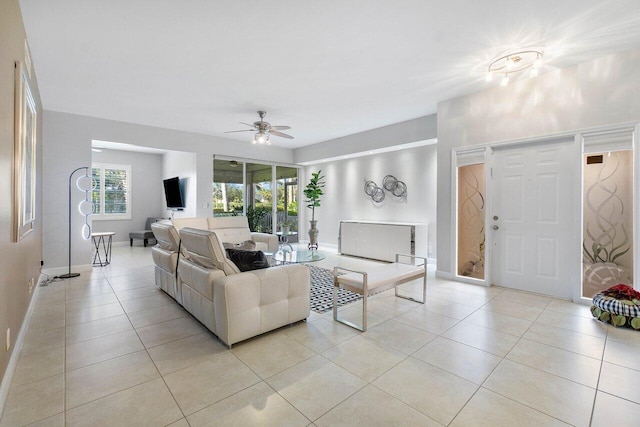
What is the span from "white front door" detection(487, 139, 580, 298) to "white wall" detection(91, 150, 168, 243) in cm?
887

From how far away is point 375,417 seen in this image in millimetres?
1712

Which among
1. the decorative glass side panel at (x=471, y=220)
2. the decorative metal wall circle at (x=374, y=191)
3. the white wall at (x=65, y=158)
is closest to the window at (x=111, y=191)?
the white wall at (x=65, y=158)

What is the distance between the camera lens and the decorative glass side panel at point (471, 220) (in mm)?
4480

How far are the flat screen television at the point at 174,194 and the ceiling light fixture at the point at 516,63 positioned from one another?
7.08 metres

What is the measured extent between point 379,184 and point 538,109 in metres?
3.52

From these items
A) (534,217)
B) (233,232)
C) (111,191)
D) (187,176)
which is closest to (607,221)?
(534,217)

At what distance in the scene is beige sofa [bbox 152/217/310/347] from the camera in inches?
97.7

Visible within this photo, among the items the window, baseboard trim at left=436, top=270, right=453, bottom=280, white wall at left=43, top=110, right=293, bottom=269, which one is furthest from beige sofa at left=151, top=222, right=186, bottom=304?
the window

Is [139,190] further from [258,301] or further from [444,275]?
[444,275]

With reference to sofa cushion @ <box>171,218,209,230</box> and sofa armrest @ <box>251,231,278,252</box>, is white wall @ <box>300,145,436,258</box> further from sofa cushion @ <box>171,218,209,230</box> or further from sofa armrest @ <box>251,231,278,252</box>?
sofa cushion @ <box>171,218,209,230</box>

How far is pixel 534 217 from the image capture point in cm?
401

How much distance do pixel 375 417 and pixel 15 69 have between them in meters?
3.65

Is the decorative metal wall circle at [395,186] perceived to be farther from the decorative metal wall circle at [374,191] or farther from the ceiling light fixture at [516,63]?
the ceiling light fixture at [516,63]

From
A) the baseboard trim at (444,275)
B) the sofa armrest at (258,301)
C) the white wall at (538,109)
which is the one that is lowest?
the baseboard trim at (444,275)
